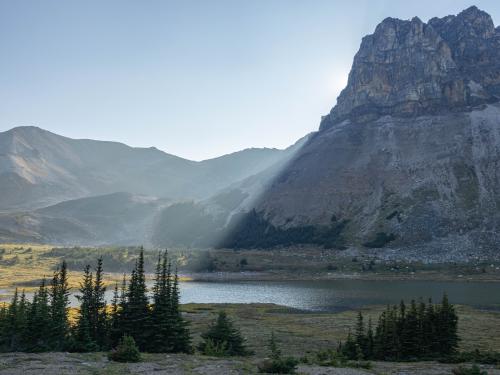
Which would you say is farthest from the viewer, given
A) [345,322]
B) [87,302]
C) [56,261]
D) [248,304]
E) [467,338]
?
[56,261]

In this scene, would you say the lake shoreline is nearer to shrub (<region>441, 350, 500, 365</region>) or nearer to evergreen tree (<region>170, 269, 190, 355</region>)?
shrub (<region>441, 350, 500, 365</region>)

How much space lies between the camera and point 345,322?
67875mm

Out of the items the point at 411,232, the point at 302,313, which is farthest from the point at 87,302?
the point at 411,232

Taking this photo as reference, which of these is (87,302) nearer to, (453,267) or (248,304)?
(248,304)

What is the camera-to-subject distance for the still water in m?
94.4

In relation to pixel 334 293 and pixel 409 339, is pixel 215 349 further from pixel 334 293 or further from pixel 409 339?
pixel 334 293

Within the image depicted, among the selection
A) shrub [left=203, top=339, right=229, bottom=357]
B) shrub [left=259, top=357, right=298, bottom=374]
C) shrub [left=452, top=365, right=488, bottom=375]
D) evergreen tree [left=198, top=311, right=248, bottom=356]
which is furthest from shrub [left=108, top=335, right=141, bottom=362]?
shrub [left=452, top=365, right=488, bottom=375]

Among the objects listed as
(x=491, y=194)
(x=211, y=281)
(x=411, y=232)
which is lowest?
(x=211, y=281)

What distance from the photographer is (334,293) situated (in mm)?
108438

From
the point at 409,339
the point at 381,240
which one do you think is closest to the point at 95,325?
the point at 409,339

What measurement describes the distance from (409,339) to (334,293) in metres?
67.6

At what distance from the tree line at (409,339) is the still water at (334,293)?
45.1 m

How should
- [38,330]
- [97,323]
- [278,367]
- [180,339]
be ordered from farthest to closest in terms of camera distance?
[97,323] → [180,339] → [38,330] → [278,367]

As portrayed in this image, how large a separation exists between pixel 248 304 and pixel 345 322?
29.9 m
